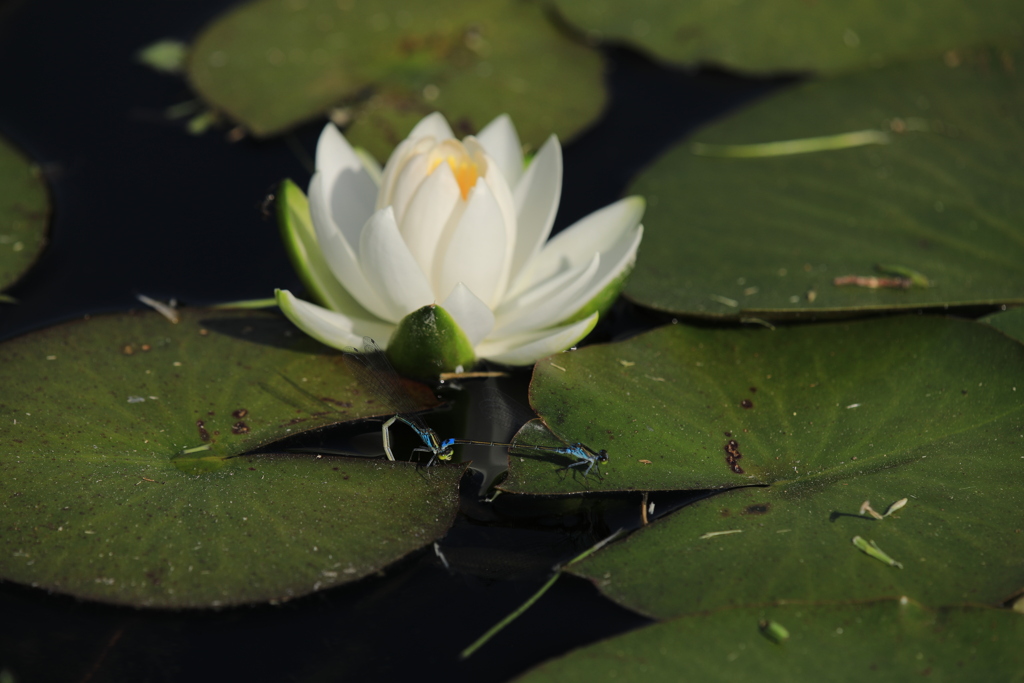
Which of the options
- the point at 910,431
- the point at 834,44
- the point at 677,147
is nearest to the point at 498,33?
the point at 677,147

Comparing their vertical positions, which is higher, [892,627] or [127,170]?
[127,170]

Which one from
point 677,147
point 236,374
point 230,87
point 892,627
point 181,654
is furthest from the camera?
point 230,87

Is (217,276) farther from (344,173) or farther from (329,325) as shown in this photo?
(329,325)

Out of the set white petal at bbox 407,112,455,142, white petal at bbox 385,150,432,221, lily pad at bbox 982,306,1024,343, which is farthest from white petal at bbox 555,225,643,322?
lily pad at bbox 982,306,1024,343

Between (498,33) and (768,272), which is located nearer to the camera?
(768,272)

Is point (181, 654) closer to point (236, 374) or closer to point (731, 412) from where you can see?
point (236, 374)

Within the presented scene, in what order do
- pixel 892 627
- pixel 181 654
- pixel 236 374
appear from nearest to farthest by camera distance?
1. pixel 892 627
2. pixel 181 654
3. pixel 236 374

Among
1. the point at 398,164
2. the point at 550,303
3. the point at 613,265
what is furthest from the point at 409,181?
the point at 613,265

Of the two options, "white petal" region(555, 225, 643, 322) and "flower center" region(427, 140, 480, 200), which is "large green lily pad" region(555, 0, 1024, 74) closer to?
"white petal" region(555, 225, 643, 322)
